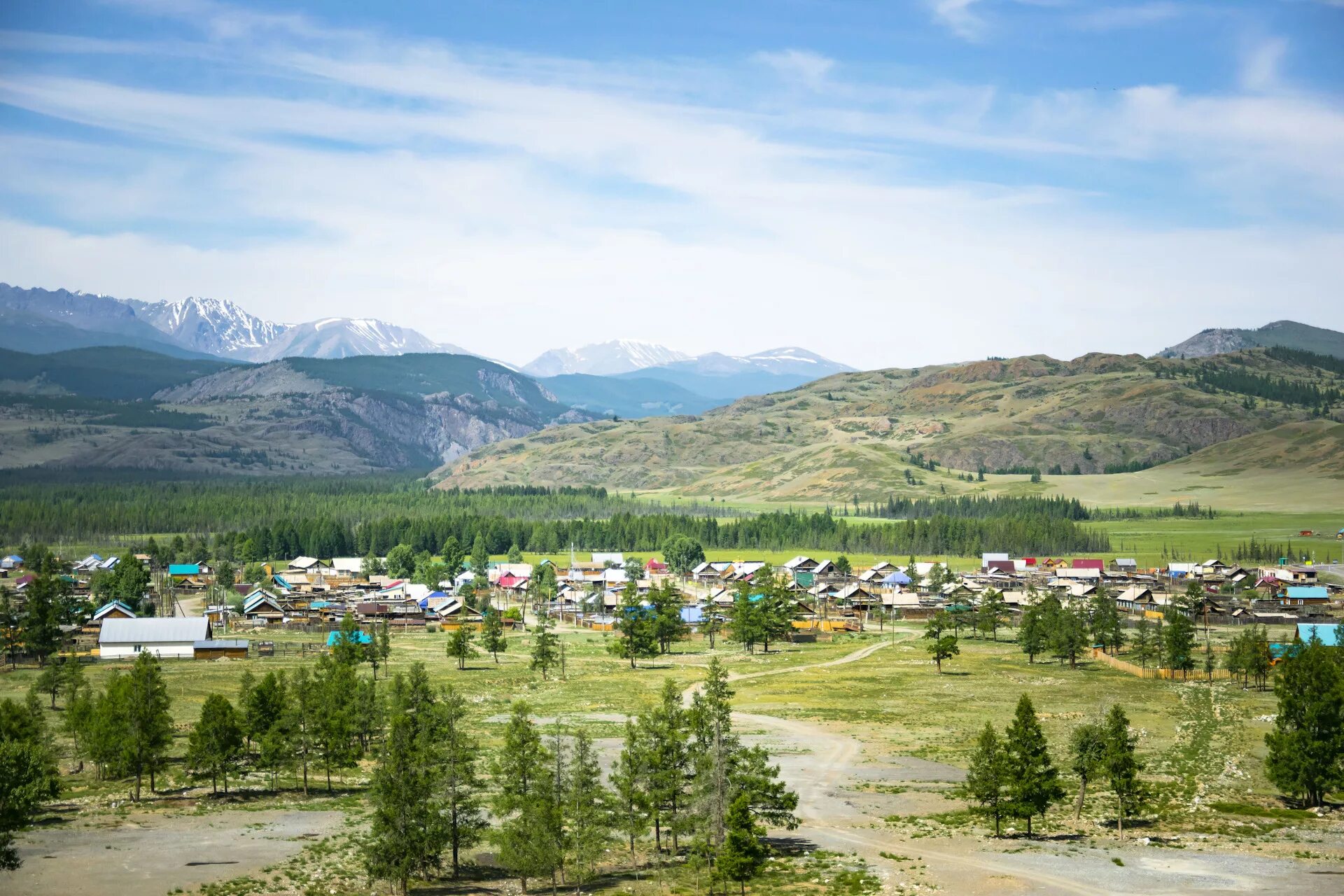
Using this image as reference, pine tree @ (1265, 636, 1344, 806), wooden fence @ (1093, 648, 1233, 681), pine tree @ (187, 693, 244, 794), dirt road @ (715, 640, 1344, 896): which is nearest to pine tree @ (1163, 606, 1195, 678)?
wooden fence @ (1093, 648, 1233, 681)

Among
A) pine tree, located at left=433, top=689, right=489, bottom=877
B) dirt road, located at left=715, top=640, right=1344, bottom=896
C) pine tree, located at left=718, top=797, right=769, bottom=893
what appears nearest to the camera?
pine tree, located at left=718, top=797, right=769, bottom=893

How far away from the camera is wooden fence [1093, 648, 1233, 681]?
104 metres

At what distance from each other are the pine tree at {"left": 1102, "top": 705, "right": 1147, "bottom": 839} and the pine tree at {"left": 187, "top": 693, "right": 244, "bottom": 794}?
144 feet

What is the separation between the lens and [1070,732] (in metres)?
77.1

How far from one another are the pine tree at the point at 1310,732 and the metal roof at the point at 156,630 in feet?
303

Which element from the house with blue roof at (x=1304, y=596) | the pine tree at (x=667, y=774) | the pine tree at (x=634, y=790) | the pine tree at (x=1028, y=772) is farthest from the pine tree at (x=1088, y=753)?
the house with blue roof at (x=1304, y=596)

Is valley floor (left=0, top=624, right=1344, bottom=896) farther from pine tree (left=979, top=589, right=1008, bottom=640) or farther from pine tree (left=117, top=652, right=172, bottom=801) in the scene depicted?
pine tree (left=979, top=589, right=1008, bottom=640)

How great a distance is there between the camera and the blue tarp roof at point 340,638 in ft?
341

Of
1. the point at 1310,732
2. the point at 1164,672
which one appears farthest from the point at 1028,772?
the point at 1164,672

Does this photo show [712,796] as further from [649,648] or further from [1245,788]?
[649,648]

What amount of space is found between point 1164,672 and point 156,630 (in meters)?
93.3

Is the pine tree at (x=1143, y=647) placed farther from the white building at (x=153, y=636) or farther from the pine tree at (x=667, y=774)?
the white building at (x=153, y=636)

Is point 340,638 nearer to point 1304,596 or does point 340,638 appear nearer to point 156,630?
point 156,630

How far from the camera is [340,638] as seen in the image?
321 ft
